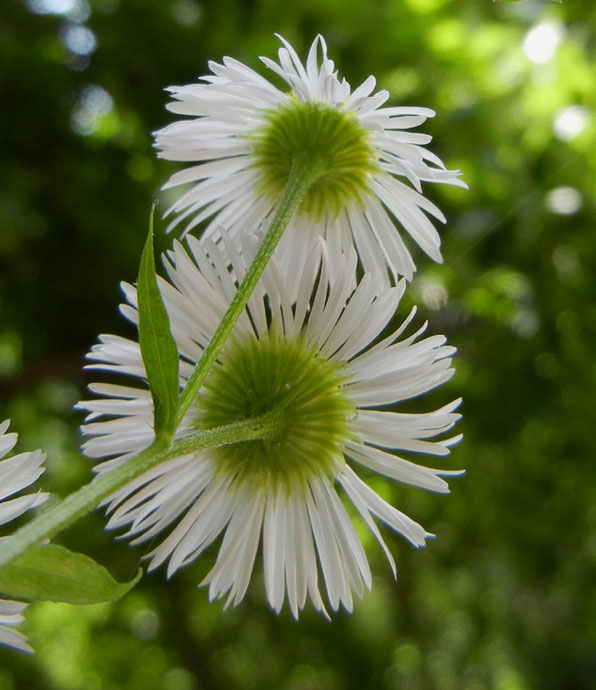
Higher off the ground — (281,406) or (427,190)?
(427,190)

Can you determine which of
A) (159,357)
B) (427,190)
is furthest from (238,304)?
(427,190)

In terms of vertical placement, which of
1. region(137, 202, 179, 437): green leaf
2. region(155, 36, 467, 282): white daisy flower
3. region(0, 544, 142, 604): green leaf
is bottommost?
region(0, 544, 142, 604): green leaf

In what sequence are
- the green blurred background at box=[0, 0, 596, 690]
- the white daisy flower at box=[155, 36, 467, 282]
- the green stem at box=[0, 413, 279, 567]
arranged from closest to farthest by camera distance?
the green stem at box=[0, 413, 279, 567], the white daisy flower at box=[155, 36, 467, 282], the green blurred background at box=[0, 0, 596, 690]

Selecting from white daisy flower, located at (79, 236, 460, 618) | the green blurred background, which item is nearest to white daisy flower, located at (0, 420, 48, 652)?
white daisy flower, located at (79, 236, 460, 618)

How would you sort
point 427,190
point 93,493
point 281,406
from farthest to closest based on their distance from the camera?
point 427,190, point 281,406, point 93,493

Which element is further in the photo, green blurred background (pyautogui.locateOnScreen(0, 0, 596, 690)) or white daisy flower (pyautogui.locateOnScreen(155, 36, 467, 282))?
green blurred background (pyautogui.locateOnScreen(0, 0, 596, 690))

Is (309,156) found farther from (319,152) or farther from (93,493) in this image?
(93,493)

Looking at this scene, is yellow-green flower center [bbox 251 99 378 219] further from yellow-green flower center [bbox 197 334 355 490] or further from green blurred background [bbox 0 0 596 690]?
green blurred background [bbox 0 0 596 690]

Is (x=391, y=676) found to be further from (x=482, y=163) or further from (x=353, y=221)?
(x=353, y=221)
